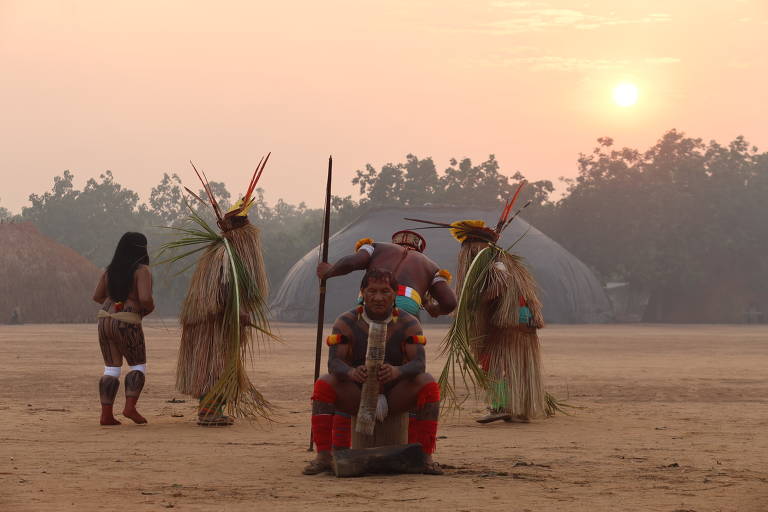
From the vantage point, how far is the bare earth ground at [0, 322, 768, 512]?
18.7 ft

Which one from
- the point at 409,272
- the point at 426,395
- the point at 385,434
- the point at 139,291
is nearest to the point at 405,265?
the point at 409,272

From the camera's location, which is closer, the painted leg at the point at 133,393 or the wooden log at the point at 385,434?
the wooden log at the point at 385,434

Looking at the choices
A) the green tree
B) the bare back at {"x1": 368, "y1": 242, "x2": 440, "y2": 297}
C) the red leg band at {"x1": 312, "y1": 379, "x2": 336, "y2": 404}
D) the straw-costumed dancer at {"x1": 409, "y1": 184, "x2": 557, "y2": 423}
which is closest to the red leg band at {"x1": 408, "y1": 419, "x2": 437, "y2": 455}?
the red leg band at {"x1": 312, "y1": 379, "x2": 336, "y2": 404}

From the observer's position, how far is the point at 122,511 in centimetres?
535

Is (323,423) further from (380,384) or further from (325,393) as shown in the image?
(380,384)

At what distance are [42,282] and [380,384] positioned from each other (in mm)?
42553

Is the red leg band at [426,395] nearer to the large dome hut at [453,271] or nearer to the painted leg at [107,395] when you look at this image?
the painted leg at [107,395]

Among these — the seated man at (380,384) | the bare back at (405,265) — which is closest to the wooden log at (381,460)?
the seated man at (380,384)

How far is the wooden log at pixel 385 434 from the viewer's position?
22.1 ft

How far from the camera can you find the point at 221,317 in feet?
31.0

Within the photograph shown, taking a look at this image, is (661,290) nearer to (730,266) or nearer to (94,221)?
(730,266)

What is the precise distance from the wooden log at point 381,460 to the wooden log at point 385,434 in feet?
0.43

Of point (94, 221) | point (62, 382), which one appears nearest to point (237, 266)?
point (62, 382)

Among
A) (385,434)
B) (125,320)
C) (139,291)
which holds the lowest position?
(385,434)
